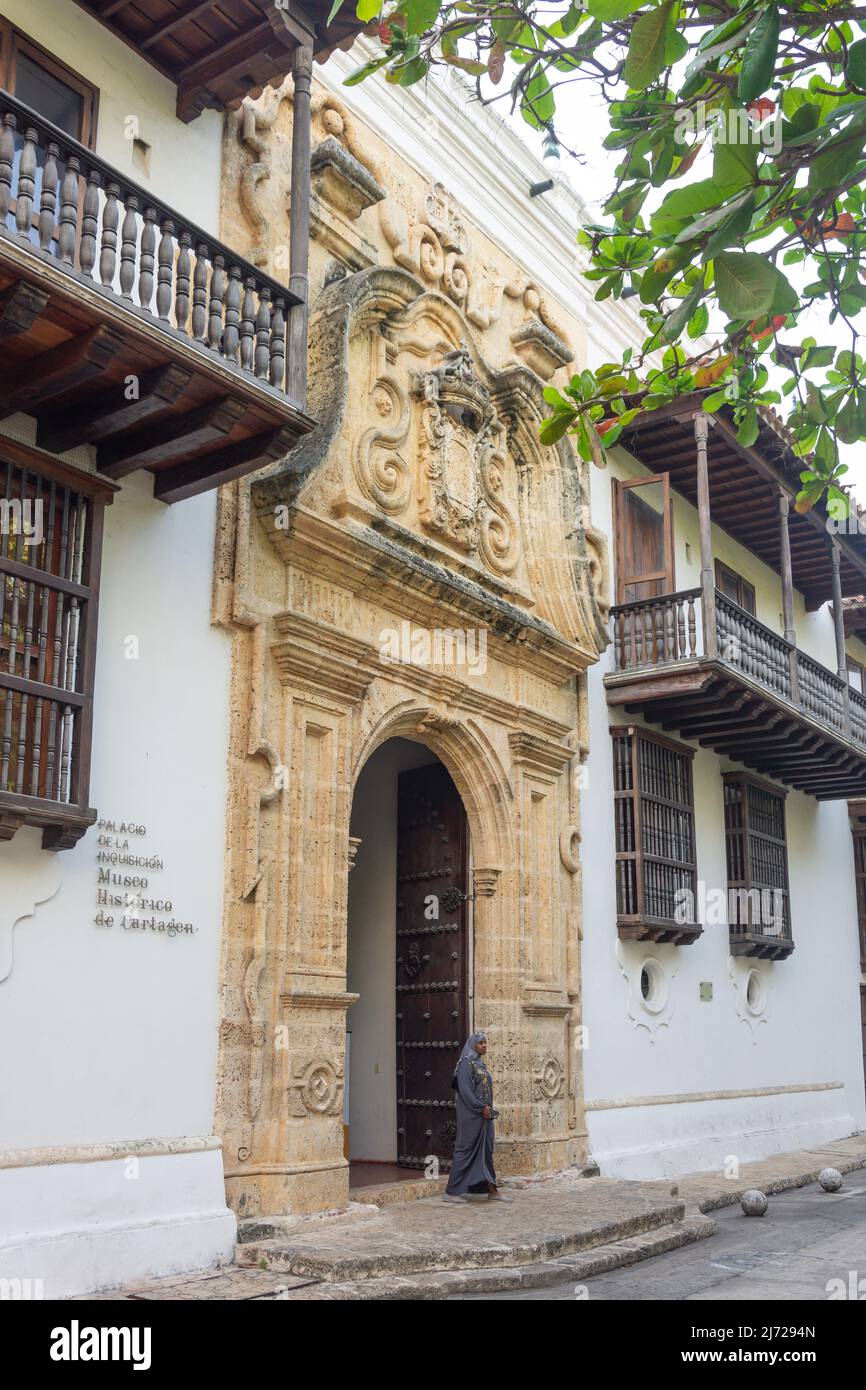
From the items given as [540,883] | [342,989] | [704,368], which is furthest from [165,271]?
[540,883]

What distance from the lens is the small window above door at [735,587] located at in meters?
16.8

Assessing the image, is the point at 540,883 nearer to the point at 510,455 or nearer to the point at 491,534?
the point at 491,534

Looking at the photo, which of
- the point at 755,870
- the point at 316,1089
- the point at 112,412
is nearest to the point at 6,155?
the point at 112,412

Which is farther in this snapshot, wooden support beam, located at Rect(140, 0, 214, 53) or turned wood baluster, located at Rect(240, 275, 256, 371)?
wooden support beam, located at Rect(140, 0, 214, 53)

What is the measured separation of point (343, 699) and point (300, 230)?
3201 millimetres

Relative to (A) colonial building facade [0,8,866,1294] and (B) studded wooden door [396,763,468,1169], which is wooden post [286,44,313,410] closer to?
(A) colonial building facade [0,8,866,1294]

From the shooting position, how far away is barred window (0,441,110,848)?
23.1ft

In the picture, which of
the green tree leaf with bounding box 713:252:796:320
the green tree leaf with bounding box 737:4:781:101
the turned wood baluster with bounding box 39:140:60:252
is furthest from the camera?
the turned wood baluster with bounding box 39:140:60:252

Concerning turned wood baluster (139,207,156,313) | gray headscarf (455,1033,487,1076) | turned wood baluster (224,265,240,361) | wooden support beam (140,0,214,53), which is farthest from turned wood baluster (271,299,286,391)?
gray headscarf (455,1033,487,1076)

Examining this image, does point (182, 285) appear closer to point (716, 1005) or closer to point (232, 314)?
point (232, 314)

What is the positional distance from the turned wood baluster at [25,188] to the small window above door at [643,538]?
8385 millimetres

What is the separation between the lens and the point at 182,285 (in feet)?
25.2

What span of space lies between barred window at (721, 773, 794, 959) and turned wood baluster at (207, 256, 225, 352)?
9858 millimetres

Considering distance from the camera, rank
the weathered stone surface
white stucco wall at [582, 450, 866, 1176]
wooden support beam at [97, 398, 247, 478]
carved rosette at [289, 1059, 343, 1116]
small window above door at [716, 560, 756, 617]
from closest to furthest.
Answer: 1. wooden support beam at [97, 398, 247, 478]
2. carved rosette at [289, 1059, 343, 1116]
3. the weathered stone surface
4. white stucco wall at [582, 450, 866, 1176]
5. small window above door at [716, 560, 756, 617]
